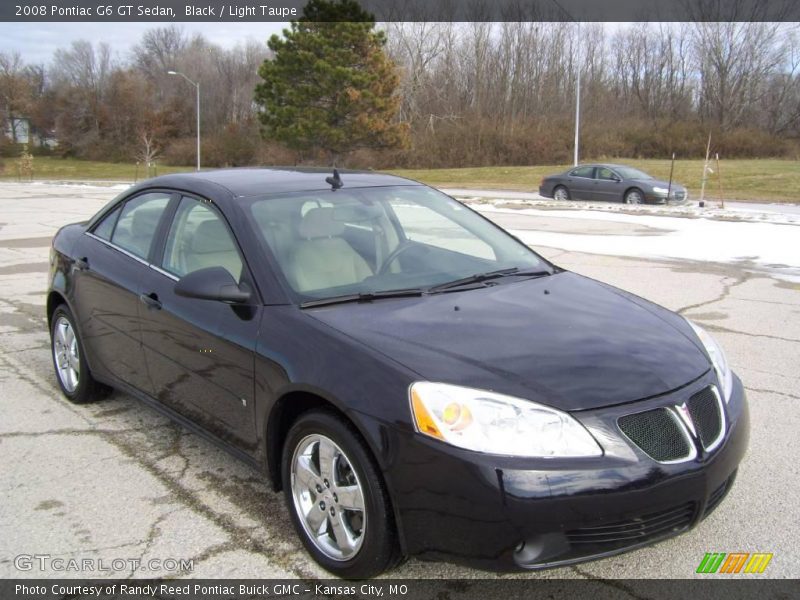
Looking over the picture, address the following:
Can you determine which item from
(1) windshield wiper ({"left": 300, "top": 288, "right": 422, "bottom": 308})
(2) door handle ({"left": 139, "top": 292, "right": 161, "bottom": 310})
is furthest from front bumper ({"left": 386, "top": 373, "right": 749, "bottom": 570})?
(2) door handle ({"left": 139, "top": 292, "right": 161, "bottom": 310})

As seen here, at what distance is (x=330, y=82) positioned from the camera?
163ft

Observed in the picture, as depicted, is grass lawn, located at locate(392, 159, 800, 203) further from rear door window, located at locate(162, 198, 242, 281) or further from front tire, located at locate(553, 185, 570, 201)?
rear door window, located at locate(162, 198, 242, 281)

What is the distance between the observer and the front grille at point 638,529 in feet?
8.27

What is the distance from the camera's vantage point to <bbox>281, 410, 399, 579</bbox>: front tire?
2705mm

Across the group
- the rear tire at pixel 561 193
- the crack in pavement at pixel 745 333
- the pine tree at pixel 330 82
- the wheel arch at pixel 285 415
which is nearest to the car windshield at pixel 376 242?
the wheel arch at pixel 285 415

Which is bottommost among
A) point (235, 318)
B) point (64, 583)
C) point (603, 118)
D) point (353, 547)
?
point (64, 583)

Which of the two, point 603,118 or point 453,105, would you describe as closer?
point 603,118

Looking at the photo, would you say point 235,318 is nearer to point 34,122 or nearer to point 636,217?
point 636,217

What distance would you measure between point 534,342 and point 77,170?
74.1 meters

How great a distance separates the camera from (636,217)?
18.1 meters

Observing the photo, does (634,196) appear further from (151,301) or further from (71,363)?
(151,301)

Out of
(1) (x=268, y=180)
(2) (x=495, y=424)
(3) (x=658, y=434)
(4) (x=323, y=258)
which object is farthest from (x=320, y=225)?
(3) (x=658, y=434)

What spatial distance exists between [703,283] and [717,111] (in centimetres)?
6041

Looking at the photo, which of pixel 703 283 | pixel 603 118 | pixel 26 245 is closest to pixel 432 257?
pixel 703 283
